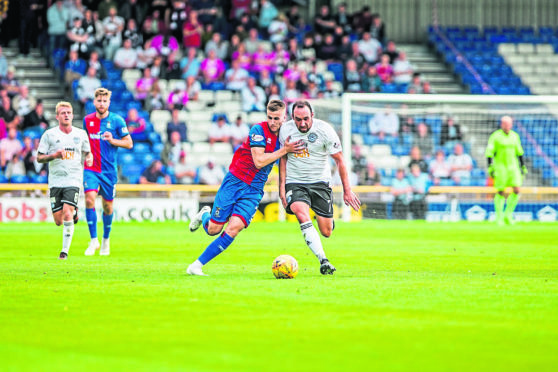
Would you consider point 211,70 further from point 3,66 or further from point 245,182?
point 245,182

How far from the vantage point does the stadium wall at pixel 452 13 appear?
36000 millimetres

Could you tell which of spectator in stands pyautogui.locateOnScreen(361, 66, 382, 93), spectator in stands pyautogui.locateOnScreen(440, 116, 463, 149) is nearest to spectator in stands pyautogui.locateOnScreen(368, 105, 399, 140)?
spectator in stands pyautogui.locateOnScreen(440, 116, 463, 149)

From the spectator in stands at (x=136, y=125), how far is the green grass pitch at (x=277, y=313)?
39.1 ft

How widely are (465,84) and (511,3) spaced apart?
6.08m

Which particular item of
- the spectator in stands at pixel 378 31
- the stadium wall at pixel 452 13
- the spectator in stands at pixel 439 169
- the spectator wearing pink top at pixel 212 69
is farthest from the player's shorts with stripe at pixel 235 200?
the stadium wall at pixel 452 13

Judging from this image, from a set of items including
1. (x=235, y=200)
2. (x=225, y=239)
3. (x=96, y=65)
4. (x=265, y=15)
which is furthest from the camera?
(x=265, y=15)

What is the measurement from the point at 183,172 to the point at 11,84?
5348 millimetres

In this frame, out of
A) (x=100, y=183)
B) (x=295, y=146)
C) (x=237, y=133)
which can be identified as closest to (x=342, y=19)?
(x=237, y=133)

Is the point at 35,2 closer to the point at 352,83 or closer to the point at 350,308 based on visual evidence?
the point at 352,83

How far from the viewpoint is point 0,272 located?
1117 cm

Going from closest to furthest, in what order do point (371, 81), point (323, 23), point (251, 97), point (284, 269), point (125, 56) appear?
point (284, 269)
point (251, 97)
point (125, 56)
point (371, 81)
point (323, 23)

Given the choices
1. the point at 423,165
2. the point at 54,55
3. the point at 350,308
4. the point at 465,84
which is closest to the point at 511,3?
the point at 465,84

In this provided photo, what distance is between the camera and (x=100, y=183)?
1437cm

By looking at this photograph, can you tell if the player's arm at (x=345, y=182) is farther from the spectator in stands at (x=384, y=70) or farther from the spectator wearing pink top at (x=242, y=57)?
the spectator in stands at (x=384, y=70)
